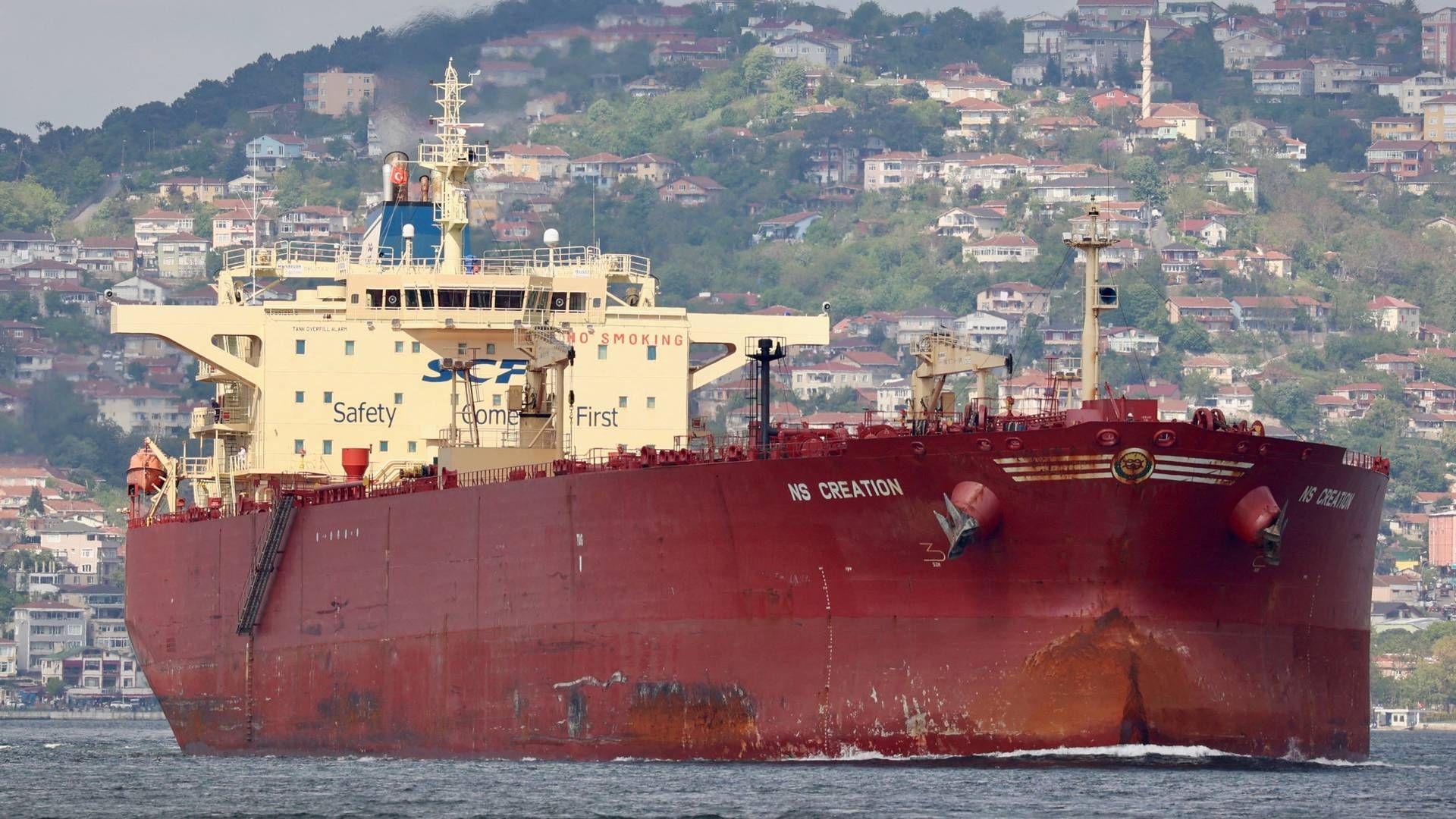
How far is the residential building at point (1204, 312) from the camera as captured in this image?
7293 inches

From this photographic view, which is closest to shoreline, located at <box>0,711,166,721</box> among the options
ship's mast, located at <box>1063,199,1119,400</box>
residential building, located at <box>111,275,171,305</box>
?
residential building, located at <box>111,275,171,305</box>

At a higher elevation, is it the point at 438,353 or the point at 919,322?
the point at 919,322

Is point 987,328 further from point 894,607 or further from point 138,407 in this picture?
point 894,607

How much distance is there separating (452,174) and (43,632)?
76.9 m

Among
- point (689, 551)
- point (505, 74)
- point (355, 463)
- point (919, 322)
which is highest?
point (505, 74)

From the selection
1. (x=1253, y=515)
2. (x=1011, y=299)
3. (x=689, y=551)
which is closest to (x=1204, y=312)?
(x=1011, y=299)

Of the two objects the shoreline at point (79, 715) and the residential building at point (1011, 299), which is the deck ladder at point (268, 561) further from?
the residential building at point (1011, 299)

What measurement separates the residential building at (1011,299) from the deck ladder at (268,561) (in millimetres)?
125555

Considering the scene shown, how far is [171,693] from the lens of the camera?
193ft

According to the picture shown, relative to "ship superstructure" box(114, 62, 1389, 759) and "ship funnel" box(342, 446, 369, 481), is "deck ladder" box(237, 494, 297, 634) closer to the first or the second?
"ship superstructure" box(114, 62, 1389, 759)

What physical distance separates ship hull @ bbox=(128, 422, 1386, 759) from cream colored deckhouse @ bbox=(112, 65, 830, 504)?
559cm

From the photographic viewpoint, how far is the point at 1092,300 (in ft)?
138

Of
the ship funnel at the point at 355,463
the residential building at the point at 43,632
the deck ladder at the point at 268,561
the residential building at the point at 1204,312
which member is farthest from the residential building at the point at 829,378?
the ship funnel at the point at 355,463

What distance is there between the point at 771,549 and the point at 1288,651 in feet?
23.7
